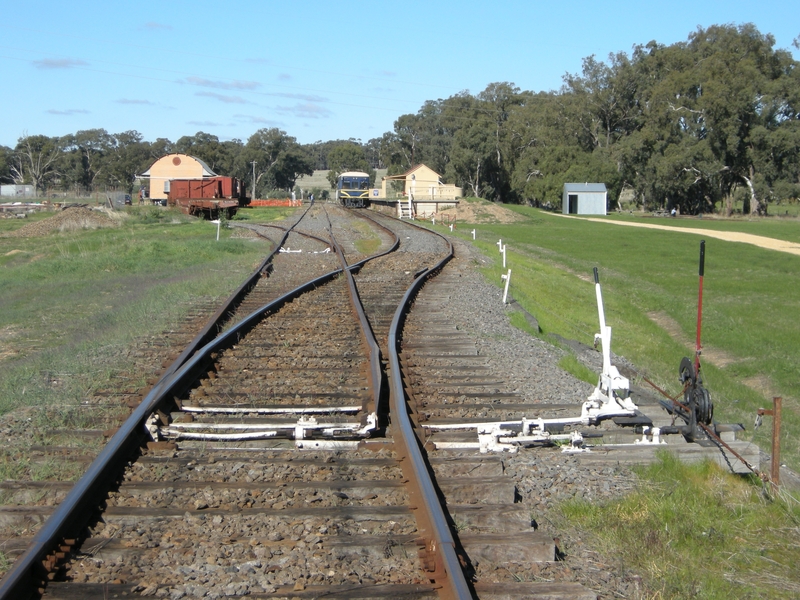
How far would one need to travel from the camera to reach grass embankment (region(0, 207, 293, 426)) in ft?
24.6

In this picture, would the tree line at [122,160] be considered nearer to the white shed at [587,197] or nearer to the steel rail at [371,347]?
the white shed at [587,197]

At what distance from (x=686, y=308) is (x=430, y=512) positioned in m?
18.2

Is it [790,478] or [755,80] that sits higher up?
[755,80]

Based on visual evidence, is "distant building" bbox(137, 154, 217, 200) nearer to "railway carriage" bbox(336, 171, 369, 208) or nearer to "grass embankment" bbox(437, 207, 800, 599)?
"railway carriage" bbox(336, 171, 369, 208)

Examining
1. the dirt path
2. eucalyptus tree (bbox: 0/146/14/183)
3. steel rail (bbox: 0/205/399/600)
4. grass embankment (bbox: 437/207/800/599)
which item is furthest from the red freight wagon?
eucalyptus tree (bbox: 0/146/14/183)

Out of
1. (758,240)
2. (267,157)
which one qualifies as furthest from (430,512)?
(267,157)

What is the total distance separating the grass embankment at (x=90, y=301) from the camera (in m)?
7.49

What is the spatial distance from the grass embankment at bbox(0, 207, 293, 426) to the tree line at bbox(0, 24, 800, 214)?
59558 mm

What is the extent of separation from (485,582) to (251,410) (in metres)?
2.99

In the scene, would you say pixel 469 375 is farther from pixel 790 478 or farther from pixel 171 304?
pixel 171 304

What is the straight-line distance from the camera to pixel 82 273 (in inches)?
706

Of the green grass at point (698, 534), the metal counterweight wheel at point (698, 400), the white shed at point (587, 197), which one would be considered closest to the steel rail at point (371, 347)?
the green grass at point (698, 534)

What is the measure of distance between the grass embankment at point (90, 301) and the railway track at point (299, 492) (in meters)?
1.01

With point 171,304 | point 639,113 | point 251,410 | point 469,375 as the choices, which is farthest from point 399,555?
point 639,113
